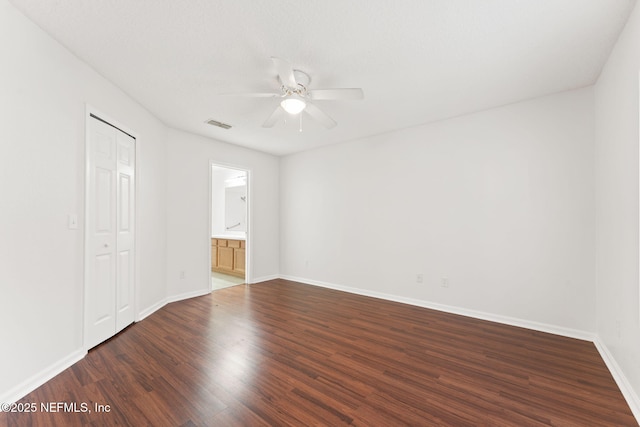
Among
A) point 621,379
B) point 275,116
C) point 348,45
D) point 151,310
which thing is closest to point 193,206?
point 151,310

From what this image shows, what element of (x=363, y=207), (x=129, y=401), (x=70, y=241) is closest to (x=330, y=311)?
(x=363, y=207)

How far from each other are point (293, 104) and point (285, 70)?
1.50 feet

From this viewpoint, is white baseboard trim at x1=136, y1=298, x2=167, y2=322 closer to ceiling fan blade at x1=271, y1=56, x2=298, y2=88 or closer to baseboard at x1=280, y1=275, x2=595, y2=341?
baseboard at x1=280, y1=275, x2=595, y2=341

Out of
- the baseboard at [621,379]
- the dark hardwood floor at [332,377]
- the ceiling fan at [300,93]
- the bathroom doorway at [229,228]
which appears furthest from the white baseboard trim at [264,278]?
the baseboard at [621,379]

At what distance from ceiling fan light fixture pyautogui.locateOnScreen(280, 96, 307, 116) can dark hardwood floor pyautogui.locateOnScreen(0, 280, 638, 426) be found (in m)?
2.27

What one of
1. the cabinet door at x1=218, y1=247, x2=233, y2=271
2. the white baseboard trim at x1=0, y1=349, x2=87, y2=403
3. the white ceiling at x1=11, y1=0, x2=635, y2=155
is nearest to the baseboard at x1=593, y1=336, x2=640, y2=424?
the white ceiling at x1=11, y1=0, x2=635, y2=155

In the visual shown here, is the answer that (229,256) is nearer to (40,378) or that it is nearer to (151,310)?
(151,310)

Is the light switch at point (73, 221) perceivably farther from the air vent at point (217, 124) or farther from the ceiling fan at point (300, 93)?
the air vent at point (217, 124)

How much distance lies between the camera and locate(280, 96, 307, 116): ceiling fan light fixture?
252 cm

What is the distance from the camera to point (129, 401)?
5.98 ft

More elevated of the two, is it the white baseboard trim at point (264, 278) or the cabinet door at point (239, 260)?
the cabinet door at point (239, 260)

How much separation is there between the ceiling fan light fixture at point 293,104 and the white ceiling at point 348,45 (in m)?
0.27

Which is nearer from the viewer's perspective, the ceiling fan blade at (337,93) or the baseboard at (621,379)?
the baseboard at (621,379)

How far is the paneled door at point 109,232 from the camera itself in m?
2.49
